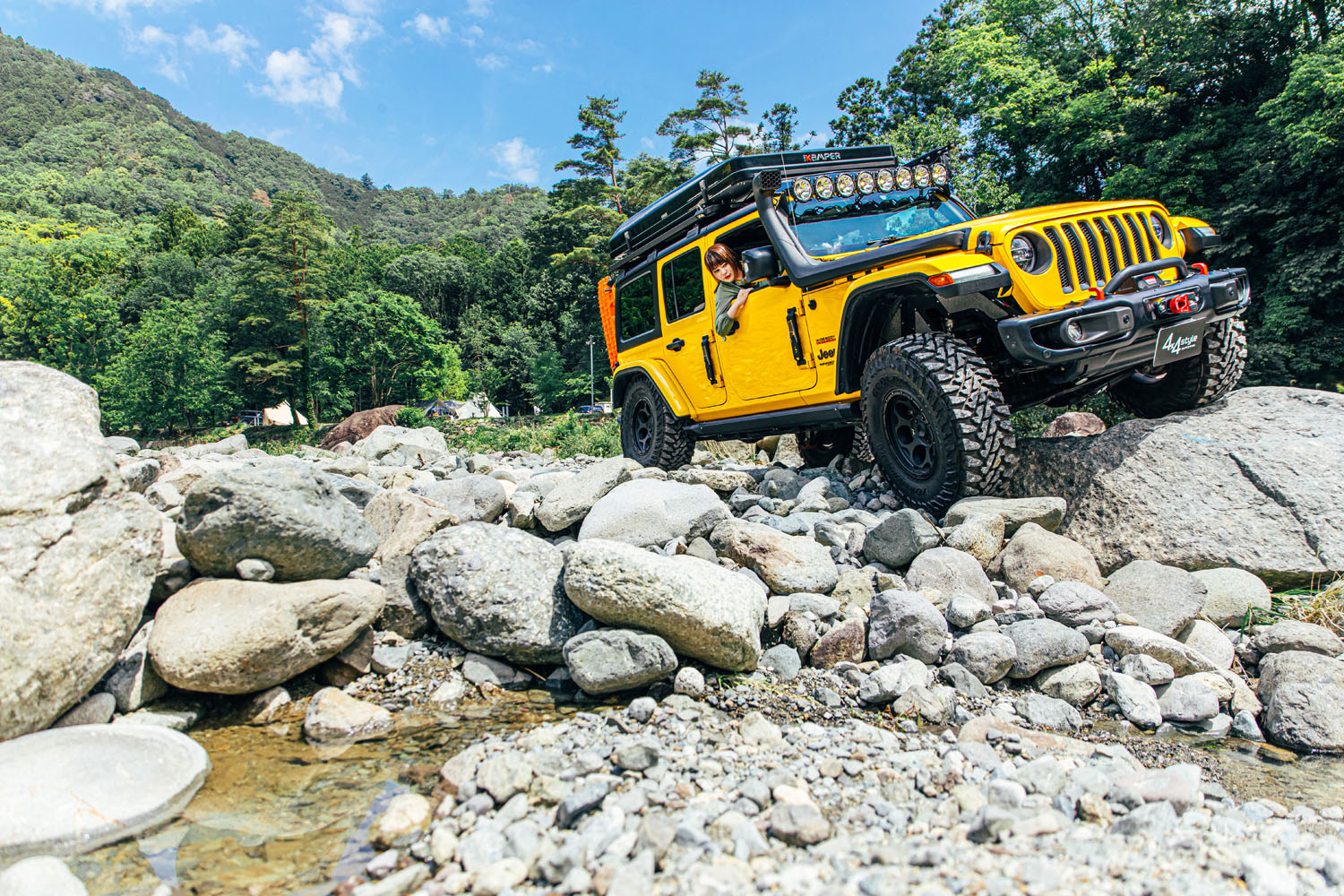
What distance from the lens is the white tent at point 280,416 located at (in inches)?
1750

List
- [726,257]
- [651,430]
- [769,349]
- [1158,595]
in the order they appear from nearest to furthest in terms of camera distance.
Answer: [1158,595], [769,349], [726,257], [651,430]

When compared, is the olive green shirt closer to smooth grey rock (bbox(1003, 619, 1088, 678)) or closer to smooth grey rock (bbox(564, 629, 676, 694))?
smooth grey rock (bbox(564, 629, 676, 694))

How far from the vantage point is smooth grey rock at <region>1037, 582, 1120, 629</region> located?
368cm

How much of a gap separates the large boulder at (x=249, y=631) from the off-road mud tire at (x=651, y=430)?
427cm

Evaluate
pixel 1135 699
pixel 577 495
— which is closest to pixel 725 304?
pixel 577 495

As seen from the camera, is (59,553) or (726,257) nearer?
(59,553)

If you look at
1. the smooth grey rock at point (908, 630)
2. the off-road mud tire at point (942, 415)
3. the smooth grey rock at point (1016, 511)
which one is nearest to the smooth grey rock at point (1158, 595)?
the smooth grey rock at point (1016, 511)

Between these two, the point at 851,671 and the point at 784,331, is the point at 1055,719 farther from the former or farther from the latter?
Answer: the point at 784,331

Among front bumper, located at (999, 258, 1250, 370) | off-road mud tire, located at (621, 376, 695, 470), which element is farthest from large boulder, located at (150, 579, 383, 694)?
off-road mud tire, located at (621, 376, 695, 470)

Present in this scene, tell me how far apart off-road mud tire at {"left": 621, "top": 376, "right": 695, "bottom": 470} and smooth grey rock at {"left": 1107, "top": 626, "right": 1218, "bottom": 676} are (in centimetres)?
459

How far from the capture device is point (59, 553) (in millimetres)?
2879

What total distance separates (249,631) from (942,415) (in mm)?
4016

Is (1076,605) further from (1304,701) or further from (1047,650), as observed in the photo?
A: (1304,701)

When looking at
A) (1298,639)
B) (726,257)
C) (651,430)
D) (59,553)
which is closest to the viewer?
(59,553)
